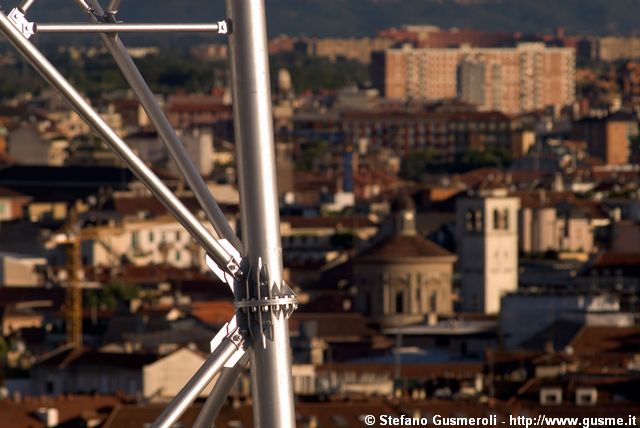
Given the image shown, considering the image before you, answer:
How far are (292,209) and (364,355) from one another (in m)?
26.6

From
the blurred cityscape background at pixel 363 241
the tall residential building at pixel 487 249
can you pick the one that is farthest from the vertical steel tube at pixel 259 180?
the tall residential building at pixel 487 249

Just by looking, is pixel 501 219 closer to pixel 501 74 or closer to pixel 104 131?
pixel 104 131

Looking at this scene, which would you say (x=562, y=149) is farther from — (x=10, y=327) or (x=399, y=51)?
(x=10, y=327)

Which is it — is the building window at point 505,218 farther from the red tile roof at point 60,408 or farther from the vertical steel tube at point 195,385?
the vertical steel tube at point 195,385

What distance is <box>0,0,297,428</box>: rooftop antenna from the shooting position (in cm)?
304

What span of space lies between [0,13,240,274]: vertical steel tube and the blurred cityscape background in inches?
62.3

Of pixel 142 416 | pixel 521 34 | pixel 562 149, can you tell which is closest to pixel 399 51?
pixel 521 34

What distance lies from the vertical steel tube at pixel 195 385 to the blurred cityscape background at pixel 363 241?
1610 millimetres

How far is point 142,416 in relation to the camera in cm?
1745

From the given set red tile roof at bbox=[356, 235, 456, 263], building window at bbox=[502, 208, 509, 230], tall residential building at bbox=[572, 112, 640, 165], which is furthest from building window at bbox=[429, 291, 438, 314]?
tall residential building at bbox=[572, 112, 640, 165]

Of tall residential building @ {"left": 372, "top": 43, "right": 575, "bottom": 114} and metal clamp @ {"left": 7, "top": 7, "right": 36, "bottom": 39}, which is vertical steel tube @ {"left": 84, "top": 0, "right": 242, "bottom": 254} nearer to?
metal clamp @ {"left": 7, "top": 7, "right": 36, "bottom": 39}

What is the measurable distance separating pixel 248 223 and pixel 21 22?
316mm

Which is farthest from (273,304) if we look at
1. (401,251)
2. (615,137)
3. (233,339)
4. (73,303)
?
(615,137)

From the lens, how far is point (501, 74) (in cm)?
11744
